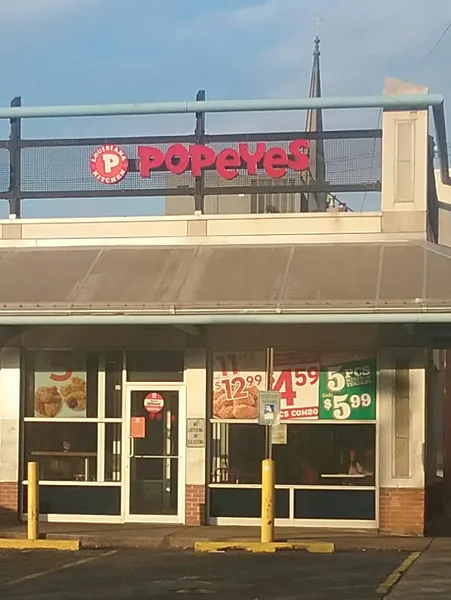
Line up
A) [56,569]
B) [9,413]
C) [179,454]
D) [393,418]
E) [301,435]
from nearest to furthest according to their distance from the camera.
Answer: [56,569], [393,418], [301,435], [179,454], [9,413]

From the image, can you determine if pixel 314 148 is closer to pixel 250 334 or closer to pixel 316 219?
pixel 316 219

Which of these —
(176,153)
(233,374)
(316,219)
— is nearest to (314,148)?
(316,219)

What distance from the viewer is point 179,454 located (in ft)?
54.0

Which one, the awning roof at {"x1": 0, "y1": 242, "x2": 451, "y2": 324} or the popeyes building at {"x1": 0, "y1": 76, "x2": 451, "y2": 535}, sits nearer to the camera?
the awning roof at {"x1": 0, "y1": 242, "x2": 451, "y2": 324}

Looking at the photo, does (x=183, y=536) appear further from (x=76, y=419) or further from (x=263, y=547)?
(x=76, y=419)

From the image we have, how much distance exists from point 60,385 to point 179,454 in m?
2.23

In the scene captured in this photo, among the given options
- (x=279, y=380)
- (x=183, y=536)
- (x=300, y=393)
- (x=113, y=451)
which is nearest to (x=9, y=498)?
(x=113, y=451)

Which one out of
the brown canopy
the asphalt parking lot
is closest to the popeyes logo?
the brown canopy

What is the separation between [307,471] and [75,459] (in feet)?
12.1

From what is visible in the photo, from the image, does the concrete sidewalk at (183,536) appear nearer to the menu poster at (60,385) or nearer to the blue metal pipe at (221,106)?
the menu poster at (60,385)

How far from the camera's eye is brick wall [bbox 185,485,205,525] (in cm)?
1611

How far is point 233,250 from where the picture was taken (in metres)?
16.3

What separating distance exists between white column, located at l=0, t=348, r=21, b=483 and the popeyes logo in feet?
10.6

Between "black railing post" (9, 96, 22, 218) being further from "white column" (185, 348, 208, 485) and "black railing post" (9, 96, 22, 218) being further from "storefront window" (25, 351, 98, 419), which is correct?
"white column" (185, 348, 208, 485)
